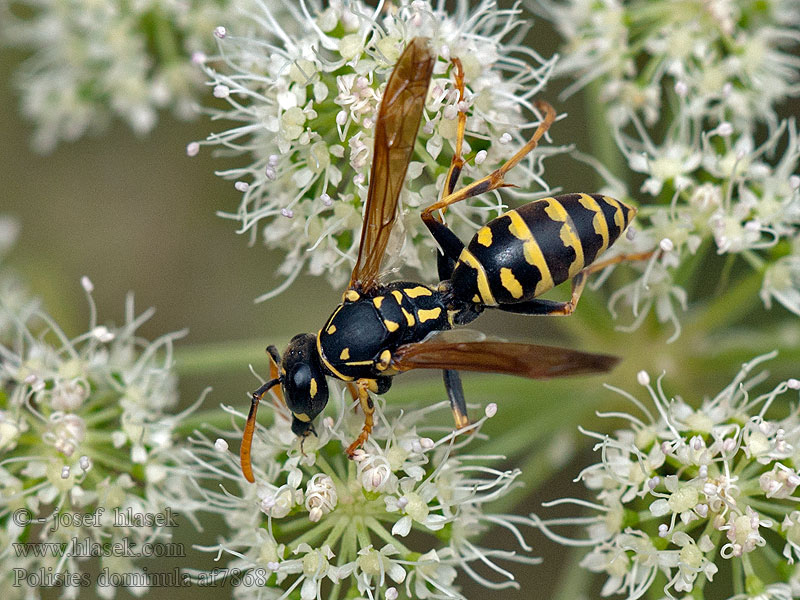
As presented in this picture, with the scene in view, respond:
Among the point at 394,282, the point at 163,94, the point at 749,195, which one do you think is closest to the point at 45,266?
the point at 163,94

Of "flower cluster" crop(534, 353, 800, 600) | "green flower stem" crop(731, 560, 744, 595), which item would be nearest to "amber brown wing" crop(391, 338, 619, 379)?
"flower cluster" crop(534, 353, 800, 600)

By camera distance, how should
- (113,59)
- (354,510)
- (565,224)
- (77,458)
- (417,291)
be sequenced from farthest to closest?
1. (113,59)
2. (77,458)
3. (417,291)
4. (354,510)
5. (565,224)

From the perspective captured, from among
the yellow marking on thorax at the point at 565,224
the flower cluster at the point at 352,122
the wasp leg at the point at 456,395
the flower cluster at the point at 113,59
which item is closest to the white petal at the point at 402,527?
the wasp leg at the point at 456,395

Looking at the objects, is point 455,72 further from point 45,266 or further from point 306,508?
point 45,266

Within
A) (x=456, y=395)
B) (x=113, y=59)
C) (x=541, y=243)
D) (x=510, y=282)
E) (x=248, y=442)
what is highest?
(x=113, y=59)

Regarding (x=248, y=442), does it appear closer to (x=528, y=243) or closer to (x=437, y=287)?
(x=437, y=287)

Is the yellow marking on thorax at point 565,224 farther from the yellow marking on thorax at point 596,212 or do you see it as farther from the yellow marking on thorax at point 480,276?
the yellow marking on thorax at point 480,276

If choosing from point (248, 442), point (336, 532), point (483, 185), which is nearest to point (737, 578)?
point (336, 532)

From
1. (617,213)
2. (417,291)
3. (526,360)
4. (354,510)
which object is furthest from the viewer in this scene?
(417,291)
